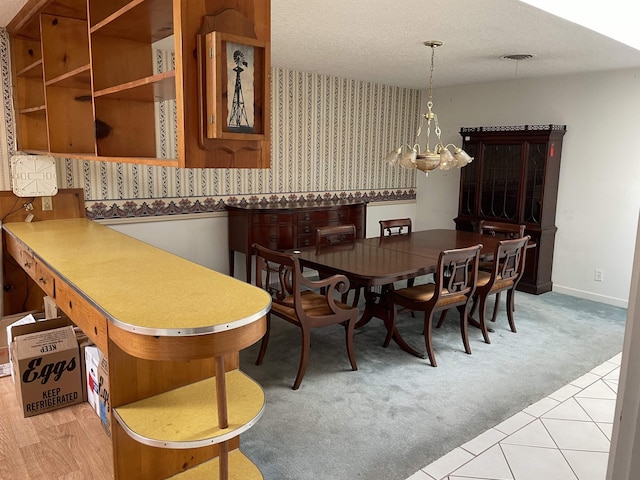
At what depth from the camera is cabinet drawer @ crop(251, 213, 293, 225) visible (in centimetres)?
463

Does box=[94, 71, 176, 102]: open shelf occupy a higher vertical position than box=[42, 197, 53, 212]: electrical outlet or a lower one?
higher

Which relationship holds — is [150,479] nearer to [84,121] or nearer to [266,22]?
[266,22]

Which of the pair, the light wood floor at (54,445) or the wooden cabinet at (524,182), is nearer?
the light wood floor at (54,445)

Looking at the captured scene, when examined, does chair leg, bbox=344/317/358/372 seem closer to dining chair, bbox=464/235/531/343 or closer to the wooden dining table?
the wooden dining table

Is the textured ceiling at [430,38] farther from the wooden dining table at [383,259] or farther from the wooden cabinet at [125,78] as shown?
the wooden dining table at [383,259]

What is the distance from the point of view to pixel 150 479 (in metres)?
1.79

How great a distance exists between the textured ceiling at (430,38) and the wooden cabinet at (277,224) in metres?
1.42

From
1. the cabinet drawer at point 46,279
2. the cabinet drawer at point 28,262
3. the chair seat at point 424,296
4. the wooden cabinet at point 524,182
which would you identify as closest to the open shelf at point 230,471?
the cabinet drawer at point 46,279

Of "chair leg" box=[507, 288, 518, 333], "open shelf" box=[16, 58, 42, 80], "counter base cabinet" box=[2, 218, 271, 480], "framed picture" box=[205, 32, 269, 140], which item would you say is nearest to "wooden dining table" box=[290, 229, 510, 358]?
"chair leg" box=[507, 288, 518, 333]

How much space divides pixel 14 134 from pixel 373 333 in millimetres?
3153

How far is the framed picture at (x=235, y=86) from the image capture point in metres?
1.51

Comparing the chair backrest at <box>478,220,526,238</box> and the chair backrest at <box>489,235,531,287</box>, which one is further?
the chair backrest at <box>478,220,526,238</box>

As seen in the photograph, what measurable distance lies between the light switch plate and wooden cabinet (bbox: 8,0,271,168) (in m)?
0.14

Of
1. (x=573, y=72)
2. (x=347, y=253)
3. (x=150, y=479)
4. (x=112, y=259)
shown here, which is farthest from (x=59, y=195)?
(x=573, y=72)
